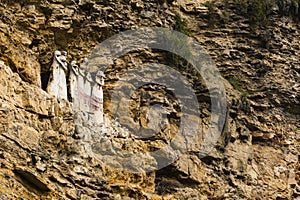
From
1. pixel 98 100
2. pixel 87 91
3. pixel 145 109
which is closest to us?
pixel 87 91

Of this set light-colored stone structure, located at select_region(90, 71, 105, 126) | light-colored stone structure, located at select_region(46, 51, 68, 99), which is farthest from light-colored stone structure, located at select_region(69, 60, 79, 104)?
light-colored stone structure, located at select_region(90, 71, 105, 126)

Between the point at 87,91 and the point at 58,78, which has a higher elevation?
the point at 58,78

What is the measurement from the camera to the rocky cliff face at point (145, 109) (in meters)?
16.7

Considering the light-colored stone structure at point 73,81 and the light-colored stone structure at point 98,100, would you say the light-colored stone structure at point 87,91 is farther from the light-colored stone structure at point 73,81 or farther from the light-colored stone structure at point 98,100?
the light-colored stone structure at point 73,81

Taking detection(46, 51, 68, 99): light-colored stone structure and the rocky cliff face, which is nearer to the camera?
the rocky cliff face

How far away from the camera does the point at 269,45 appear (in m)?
30.2

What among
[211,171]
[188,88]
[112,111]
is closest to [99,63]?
[112,111]

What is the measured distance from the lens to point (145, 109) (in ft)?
78.6

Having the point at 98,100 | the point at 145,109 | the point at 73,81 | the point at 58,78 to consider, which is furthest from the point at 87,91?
the point at 145,109

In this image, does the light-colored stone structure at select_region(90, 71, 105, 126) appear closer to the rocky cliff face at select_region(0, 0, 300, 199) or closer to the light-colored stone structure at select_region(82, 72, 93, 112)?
the light-colored stone structure at select_region(82, 72, 93, 112)

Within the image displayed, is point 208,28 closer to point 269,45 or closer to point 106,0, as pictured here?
point 269,45

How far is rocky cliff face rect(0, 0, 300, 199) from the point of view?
54.7ft

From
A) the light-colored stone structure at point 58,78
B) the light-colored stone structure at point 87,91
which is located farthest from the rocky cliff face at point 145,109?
the light-colored stone structure at point 87,91

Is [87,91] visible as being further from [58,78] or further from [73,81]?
[58,78]
